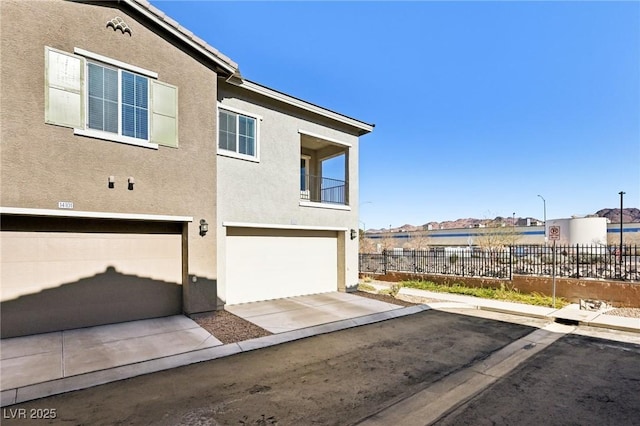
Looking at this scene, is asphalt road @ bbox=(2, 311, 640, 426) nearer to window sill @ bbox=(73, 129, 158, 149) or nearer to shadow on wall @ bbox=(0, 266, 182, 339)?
shadow on wall @ bbox=(0, 266, 182, 339)

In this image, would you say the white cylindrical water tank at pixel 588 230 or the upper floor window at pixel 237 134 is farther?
the white cylindrical water tank at pixel 588 230

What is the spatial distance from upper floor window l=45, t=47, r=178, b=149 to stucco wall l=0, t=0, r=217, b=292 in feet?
0.50

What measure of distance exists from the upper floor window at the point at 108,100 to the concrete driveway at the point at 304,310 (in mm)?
5180

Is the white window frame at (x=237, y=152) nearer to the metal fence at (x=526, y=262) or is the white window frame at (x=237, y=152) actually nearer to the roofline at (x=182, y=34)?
the roofline at (x=182, y=34)

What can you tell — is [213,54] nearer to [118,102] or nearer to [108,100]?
[118,102]

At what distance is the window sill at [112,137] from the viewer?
267 inches

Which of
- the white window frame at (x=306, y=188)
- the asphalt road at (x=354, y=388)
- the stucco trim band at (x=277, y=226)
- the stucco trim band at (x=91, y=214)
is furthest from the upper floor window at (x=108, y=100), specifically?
the white window frame at (x=306, y=188)

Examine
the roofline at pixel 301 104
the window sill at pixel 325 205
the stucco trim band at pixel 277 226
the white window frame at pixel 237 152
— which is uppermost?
the roofline at pixel 301 104

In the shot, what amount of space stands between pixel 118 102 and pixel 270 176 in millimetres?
4606

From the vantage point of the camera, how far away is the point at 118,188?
23.4 feet

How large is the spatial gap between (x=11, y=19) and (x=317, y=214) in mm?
9195

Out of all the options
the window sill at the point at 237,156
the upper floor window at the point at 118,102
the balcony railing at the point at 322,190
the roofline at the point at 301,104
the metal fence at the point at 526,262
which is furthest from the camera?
the balcony railing at the point at 322,190

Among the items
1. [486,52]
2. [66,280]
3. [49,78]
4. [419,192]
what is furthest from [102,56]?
[419,192]

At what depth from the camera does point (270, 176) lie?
10.4m
